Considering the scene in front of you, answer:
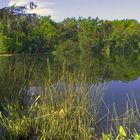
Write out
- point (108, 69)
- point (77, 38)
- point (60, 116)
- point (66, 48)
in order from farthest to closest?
point (77, 38) < point (66, 48) < point (108, 69) < point (60, 116)

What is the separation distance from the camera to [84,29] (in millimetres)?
61750

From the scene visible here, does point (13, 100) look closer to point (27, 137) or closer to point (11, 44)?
point (27, 137)

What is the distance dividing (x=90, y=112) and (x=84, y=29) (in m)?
56.9

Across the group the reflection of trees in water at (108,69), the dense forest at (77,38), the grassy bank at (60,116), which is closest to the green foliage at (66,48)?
the dense forest at (77,38)

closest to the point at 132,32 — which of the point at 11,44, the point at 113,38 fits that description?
the point at 113,38

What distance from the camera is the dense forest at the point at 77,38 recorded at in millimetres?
50812

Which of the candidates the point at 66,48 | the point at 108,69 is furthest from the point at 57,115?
the point at 66,48

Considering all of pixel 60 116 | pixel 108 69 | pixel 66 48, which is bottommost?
pixel 66 48

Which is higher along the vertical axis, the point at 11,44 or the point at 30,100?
the point at 30,100

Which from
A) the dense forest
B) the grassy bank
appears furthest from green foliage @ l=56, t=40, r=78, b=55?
the grassy bank

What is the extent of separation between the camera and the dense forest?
50.8 m

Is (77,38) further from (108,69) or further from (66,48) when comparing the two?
(108,69)

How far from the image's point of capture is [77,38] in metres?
60.2

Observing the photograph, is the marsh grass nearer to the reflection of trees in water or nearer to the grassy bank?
the grassy bank
